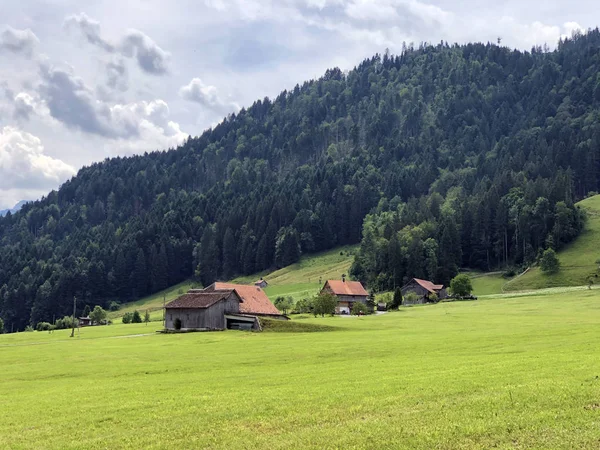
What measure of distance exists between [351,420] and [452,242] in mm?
150940

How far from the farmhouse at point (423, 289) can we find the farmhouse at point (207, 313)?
68.0 metres

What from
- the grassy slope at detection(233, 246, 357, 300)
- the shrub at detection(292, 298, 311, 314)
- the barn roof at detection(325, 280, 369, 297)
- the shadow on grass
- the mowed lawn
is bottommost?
the mowed lawn

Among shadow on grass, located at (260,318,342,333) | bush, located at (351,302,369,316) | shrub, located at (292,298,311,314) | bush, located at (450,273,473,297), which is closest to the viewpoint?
shadow on grass, located at (260,318,342,333)

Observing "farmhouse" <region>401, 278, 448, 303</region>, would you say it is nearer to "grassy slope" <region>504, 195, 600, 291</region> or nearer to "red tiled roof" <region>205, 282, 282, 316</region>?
"grassy slope" <region>504, 195, 600, 291</region>

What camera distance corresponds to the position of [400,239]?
167 metres

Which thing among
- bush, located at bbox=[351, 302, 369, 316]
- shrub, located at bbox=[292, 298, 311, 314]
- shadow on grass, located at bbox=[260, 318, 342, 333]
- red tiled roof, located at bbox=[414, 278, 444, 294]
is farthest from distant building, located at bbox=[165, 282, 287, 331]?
red tiled roof, located at bbox=[414, 278, 444, 294]

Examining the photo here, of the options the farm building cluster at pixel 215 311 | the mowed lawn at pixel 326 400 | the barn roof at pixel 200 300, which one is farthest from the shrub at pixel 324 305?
the mowed lawn at pixel 326 400

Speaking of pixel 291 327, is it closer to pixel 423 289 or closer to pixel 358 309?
pixel 358 309

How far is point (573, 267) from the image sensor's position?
5315 inches

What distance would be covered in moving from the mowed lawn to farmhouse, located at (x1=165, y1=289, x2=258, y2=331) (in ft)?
136

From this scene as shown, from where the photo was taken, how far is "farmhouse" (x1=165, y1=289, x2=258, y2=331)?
3265 inches

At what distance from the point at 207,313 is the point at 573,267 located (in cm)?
9248

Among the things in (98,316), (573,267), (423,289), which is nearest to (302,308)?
(423,289)

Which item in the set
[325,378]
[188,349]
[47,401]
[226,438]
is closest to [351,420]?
[226,438]
